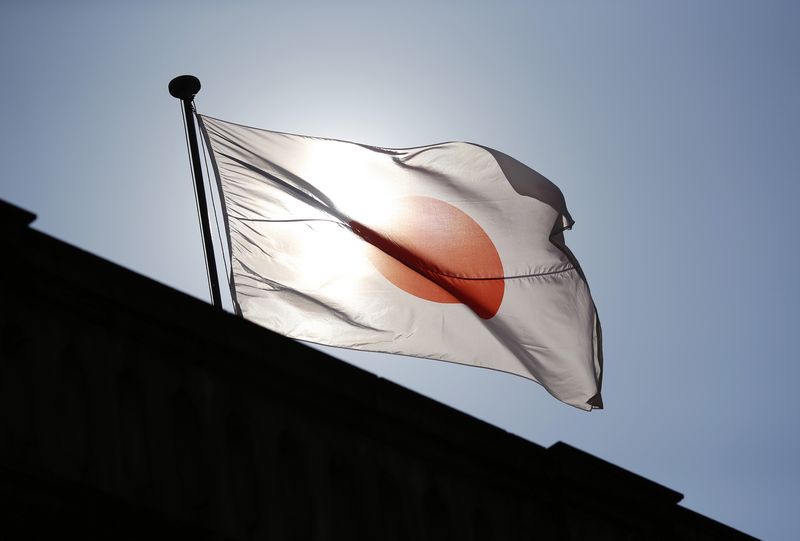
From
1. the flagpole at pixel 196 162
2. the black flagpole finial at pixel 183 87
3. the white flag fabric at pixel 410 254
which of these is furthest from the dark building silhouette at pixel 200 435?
the black flagpole finial at pixel 183 87

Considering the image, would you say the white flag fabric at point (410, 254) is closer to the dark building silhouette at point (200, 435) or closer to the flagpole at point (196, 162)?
the flagpole at point (196, 162)

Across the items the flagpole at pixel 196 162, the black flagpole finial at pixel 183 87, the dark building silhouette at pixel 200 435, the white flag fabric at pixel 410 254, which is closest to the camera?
the dark building silhouette at pixel 200 435

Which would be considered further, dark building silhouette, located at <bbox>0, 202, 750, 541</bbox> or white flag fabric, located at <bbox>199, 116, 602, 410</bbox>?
white flag fabric, located at <bbox>199, 116, 602, 410</bbox>

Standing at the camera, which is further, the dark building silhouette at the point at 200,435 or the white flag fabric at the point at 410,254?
the white flag fabric at the point at 410,254

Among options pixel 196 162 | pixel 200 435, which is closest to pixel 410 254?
pixel 196 162

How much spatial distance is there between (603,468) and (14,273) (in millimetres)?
4689

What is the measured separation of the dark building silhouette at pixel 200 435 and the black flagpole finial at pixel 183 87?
6443 mm

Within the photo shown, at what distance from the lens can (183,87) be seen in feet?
42.5

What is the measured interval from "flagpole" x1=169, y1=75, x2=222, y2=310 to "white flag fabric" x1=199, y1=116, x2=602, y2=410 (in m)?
0.30

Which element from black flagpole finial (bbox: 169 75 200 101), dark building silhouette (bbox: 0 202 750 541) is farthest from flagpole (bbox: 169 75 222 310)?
dark building silhouette (bbox: 0 202 750 541)

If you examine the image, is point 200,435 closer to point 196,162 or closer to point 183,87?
point 196,162

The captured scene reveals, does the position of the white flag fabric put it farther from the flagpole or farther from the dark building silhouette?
the dark building silhouette

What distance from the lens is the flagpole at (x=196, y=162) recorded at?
10945 mm

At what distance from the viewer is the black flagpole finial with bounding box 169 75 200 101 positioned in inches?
508
